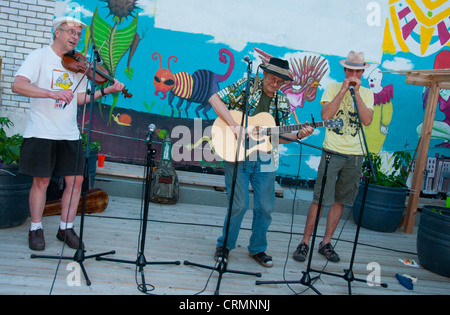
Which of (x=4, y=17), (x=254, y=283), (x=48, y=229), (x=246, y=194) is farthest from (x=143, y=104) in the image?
(x=254, y=283)

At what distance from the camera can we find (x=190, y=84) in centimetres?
614

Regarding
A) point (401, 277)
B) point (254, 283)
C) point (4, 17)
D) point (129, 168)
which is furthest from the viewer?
point (129, 168)

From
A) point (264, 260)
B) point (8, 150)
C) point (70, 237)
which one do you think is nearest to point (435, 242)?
point (264, 260)

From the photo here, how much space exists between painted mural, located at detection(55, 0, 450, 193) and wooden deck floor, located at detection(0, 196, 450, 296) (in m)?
1.42

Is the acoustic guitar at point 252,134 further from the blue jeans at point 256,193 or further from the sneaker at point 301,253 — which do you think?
the sneaker at point 301,253

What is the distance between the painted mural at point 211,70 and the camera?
594 centimetres

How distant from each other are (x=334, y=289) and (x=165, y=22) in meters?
4.61

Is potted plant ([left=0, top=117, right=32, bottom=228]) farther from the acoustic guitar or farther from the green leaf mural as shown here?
the green leaf mural

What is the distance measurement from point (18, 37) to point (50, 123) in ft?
9.92

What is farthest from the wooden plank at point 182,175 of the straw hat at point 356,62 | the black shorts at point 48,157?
the straw hat at point 356,62

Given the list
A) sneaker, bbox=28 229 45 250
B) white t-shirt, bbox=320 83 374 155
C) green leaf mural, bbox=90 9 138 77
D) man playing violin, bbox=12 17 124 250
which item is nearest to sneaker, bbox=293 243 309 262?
white t-shirt, bbox=320 83 374 155

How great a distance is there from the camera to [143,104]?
6.04m
